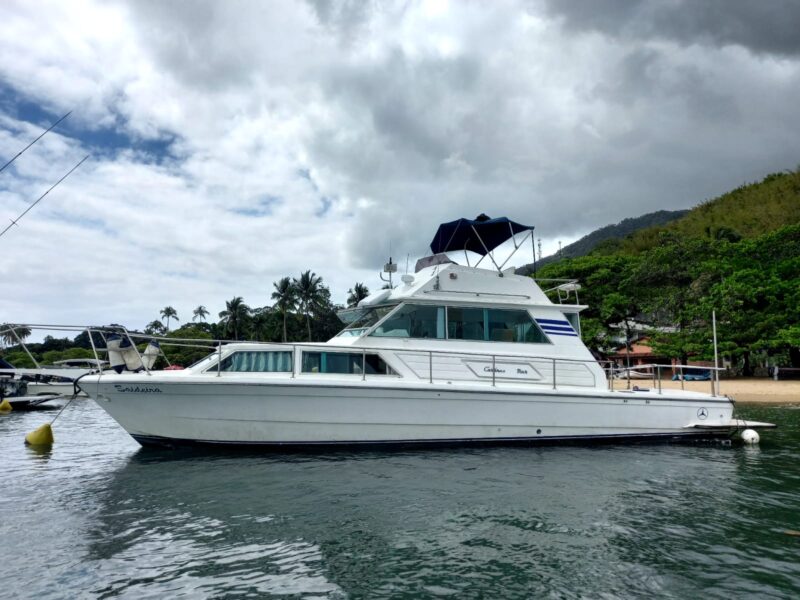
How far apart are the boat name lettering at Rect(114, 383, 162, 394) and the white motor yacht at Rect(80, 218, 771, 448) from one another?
2 cm

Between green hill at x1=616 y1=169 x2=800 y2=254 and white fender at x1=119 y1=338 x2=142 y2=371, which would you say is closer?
white fender at x1=119 y1=338 x2=142 y2=371

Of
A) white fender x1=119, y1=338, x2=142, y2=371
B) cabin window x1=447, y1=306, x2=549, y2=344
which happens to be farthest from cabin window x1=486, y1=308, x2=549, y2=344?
white fender x1=119, y1=338, x2=142, y2=371

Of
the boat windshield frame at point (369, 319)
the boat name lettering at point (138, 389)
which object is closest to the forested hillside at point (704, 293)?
the boat windshield frame at point (369, 319)

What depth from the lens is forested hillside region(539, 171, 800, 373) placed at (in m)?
26.8

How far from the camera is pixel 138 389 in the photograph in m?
9.25

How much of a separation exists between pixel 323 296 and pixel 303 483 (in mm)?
49448

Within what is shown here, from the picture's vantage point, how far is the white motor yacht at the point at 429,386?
9.34m

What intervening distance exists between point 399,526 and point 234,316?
54.9 meters

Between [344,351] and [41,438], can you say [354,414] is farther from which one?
[41,438]

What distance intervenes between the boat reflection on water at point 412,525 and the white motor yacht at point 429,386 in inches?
28.1

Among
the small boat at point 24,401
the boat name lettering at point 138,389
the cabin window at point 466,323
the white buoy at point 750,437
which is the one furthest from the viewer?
the small boat at point 24,401

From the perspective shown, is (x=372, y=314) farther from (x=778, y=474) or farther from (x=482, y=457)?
(x=778, y=474)

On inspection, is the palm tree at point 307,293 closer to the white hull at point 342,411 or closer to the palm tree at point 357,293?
the palm tree at point 357,293

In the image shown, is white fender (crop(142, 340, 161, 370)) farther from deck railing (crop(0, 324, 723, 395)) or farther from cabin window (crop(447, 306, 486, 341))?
cabin window (crop(447, 306, 486, 341))
